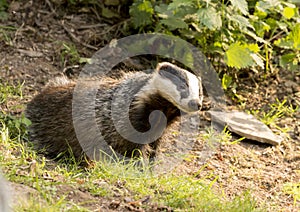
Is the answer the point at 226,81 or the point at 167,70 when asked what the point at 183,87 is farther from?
the point at 226,81

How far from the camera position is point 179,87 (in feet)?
17.8

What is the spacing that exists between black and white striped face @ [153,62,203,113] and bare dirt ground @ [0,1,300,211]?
0.75m

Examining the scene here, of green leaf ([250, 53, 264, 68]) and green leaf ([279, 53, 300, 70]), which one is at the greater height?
green leaf ([250, 53, 264, 68])

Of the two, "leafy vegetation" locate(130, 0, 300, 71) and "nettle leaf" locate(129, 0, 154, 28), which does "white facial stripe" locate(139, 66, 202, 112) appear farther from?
"nettle leaf" locate(129, 0, 154, 28)

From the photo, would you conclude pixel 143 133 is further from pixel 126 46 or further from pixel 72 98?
→ pixel 126 46

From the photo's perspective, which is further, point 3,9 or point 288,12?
point 3,9

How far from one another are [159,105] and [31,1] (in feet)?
8.75

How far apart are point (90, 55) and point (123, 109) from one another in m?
1.73

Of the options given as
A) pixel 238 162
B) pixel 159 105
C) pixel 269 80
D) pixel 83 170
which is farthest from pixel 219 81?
pixel 83 170

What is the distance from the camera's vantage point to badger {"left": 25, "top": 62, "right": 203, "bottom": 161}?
5.50 metres

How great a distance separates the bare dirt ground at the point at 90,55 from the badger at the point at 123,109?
0.35m

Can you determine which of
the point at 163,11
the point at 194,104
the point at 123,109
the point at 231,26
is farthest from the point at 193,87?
the point at 231,26

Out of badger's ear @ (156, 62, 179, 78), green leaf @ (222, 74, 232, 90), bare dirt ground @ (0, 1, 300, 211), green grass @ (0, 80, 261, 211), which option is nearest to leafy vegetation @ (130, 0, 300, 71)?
green leaf @ (222, 74, 232, 90)

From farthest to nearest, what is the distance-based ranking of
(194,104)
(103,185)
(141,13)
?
(141,13) < (194,104) < (103,185)
